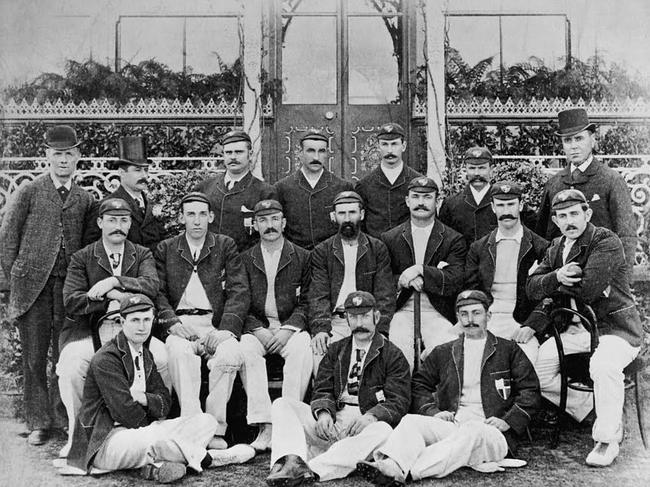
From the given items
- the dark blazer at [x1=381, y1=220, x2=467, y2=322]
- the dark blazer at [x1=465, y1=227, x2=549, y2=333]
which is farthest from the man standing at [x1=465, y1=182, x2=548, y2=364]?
the dark blazer at [x1=381, y1=220, x2=467, y2=322]

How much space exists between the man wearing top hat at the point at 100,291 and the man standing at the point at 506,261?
218cm

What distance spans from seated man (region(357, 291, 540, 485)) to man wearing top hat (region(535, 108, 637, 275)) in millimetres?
1228

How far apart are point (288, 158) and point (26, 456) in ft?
12.3

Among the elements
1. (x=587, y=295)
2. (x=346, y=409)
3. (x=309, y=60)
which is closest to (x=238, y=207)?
(x=346, y=409)

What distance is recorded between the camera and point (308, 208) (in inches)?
224

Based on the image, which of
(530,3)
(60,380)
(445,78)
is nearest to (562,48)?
(530,3)

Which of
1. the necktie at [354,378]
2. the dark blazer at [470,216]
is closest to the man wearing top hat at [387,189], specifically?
the dark blazer at [470,216]

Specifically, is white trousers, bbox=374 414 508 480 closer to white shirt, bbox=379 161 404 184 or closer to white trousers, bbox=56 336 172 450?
white trousers, bbox=56 336 172 450

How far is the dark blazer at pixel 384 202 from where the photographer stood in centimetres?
567

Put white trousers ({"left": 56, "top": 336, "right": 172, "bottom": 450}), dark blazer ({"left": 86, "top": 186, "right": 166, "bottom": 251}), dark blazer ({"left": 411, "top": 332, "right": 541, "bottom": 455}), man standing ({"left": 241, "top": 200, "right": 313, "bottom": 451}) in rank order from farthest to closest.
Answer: dark blazer ({"left": 86, "top": 186, "right": 166, "bottom": 251}) < man standing ({"left": 241, "top": 200, "right": 313, "bottom": 451}) < white trousers ({"left": 56, "top": 336, "right": 172, "bottom": 450}) < dark blazer ({"left": 411, "top": 332, "right": 541, "bottom": 455})

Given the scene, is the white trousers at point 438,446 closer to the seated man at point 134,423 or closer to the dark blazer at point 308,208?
the seated man at point 134,423

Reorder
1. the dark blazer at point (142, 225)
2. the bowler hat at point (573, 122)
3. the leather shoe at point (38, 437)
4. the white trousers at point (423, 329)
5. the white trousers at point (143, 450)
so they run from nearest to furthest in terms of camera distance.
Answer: the white trousers at point (143, 450)
the leather shoe at point (38, 437)
the white trousers at point (423, 329)
the bowler hat at point (573, 122)
the dark blazer at point (142, 225)

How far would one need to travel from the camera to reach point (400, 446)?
3967 mm

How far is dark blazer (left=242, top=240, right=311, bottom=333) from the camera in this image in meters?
5.17
